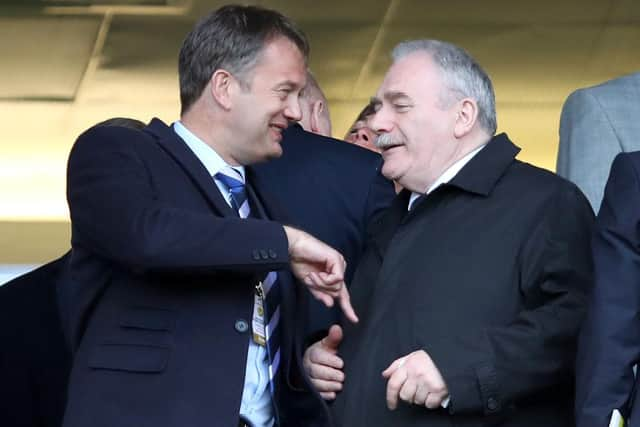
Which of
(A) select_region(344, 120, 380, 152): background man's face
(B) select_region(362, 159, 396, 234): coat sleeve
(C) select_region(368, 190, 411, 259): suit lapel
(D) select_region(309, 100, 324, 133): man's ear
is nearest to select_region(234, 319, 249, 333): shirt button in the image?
(C) select_region(368, 190, 411, 259): suit lapel

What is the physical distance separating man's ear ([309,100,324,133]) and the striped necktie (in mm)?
979

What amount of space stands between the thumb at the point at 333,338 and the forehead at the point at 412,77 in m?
0.55

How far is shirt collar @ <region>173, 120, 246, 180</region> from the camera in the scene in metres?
3.54

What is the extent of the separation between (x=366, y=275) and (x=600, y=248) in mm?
768

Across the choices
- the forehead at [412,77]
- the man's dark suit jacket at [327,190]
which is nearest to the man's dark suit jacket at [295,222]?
the man's dark suit jacket at [327,190]

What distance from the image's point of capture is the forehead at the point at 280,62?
11.9 ft

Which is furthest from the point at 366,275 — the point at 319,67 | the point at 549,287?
the point at 319,67

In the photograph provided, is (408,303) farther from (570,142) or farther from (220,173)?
(570,142)

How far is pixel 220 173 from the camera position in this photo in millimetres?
3539

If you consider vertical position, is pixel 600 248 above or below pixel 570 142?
below

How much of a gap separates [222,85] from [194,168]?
274 millimetres

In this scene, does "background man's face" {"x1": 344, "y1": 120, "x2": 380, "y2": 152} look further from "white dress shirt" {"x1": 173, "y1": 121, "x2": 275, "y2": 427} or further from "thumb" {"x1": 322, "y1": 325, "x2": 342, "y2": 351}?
"white dress shirt" {"x1": 173, "y1": 121, "x2": 275, "y2": 427}

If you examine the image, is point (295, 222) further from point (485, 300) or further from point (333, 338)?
point (485, 300)

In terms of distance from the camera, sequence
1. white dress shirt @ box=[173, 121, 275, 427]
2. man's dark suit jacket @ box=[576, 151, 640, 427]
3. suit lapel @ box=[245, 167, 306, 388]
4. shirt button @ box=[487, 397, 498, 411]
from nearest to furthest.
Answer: man's dark suit jacket @ box=[576, 151, 640, 427] → shirt button @ box=[487, 397, 498, 411] → white dress shirt @ box=[173, 121, 275, 427] → suit lapel @ box=[245, 167, 306, 388]
